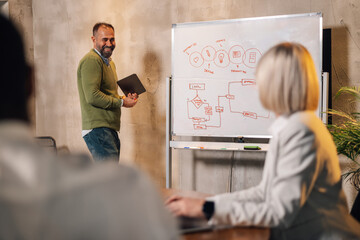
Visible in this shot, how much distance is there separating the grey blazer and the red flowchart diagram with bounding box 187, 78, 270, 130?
1878 millimetres

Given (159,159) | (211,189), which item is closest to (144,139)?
(159,159)

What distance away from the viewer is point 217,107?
3119 mm

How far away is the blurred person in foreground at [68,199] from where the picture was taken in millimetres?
440

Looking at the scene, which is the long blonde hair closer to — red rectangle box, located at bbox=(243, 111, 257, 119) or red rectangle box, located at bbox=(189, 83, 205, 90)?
red rectangle box, located at bbox=(243, 111, 257, 119)

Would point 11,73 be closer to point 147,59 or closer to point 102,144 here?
point 102,144

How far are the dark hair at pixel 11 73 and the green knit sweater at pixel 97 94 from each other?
2.42 m

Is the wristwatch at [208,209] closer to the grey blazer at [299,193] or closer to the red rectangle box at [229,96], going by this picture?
the grey blazer at [299,193]

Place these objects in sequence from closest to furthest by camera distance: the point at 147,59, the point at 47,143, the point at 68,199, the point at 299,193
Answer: the point at 68,199 → the point at 299,193 → the point at 147,59 → the point at 47,143

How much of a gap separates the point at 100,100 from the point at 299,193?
2.16 m

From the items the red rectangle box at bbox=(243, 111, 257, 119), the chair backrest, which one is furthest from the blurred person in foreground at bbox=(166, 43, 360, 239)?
the chair backrest

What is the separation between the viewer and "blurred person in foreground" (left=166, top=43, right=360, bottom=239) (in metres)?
1.06

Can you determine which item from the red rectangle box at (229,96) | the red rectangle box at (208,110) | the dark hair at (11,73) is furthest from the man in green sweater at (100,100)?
the dark hair at (11,73)

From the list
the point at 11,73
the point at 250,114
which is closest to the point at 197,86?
the point at 250,114

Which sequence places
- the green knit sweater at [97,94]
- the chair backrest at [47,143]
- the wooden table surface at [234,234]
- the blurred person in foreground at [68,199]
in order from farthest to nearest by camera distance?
the chair backrest at [47,143], the green knit sweater at [97,94], the wooden table surface at [234,234], the blurred person in foreground at [68,199]
